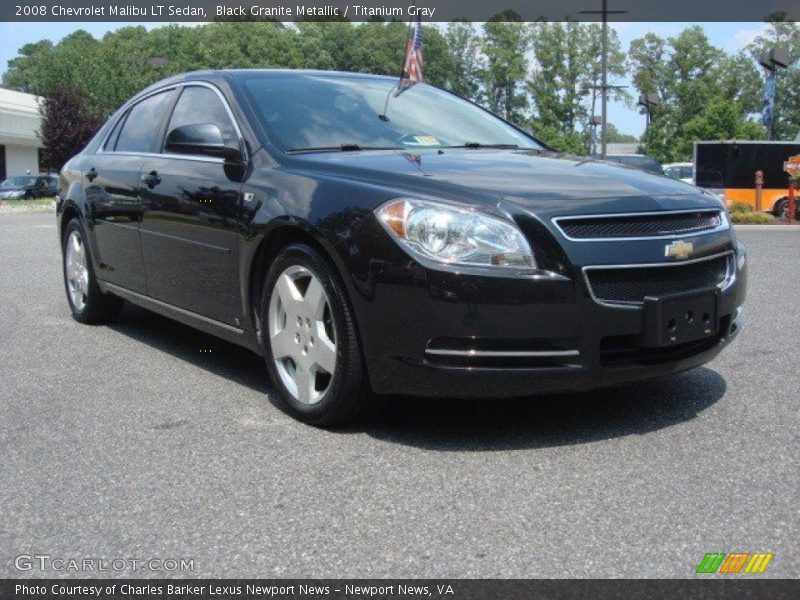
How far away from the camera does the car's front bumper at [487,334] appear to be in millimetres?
3514

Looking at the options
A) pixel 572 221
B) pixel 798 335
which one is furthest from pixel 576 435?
pixel 798 335

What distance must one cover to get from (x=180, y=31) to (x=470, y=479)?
95049 mm

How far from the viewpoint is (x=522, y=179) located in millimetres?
3934

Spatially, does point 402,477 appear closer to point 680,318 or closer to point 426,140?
point 680,318

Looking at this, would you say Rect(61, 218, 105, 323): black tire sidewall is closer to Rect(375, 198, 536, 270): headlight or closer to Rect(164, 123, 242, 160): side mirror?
Rect(164, 123, 242, 160): side mirror

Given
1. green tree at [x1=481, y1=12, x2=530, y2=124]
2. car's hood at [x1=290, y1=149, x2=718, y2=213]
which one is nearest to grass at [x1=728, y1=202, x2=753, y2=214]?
car's hood at [x1=290, y1=149, x2=718, y2=213]

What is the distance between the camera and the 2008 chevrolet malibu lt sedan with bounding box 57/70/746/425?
11.7 ft

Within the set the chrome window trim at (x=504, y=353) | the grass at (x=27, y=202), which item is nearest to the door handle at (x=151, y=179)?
the chrome window trim at (x=504, y=353)

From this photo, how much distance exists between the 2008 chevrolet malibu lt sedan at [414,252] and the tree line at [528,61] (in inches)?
2279

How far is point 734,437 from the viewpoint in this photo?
3812mm

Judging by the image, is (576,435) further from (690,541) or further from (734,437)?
(690,541)

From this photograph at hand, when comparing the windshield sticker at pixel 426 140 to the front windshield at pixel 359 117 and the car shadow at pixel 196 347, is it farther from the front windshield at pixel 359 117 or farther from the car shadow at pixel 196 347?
the car shadow at pixel 196 347

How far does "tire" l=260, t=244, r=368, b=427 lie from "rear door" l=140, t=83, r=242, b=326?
14.1 inches
